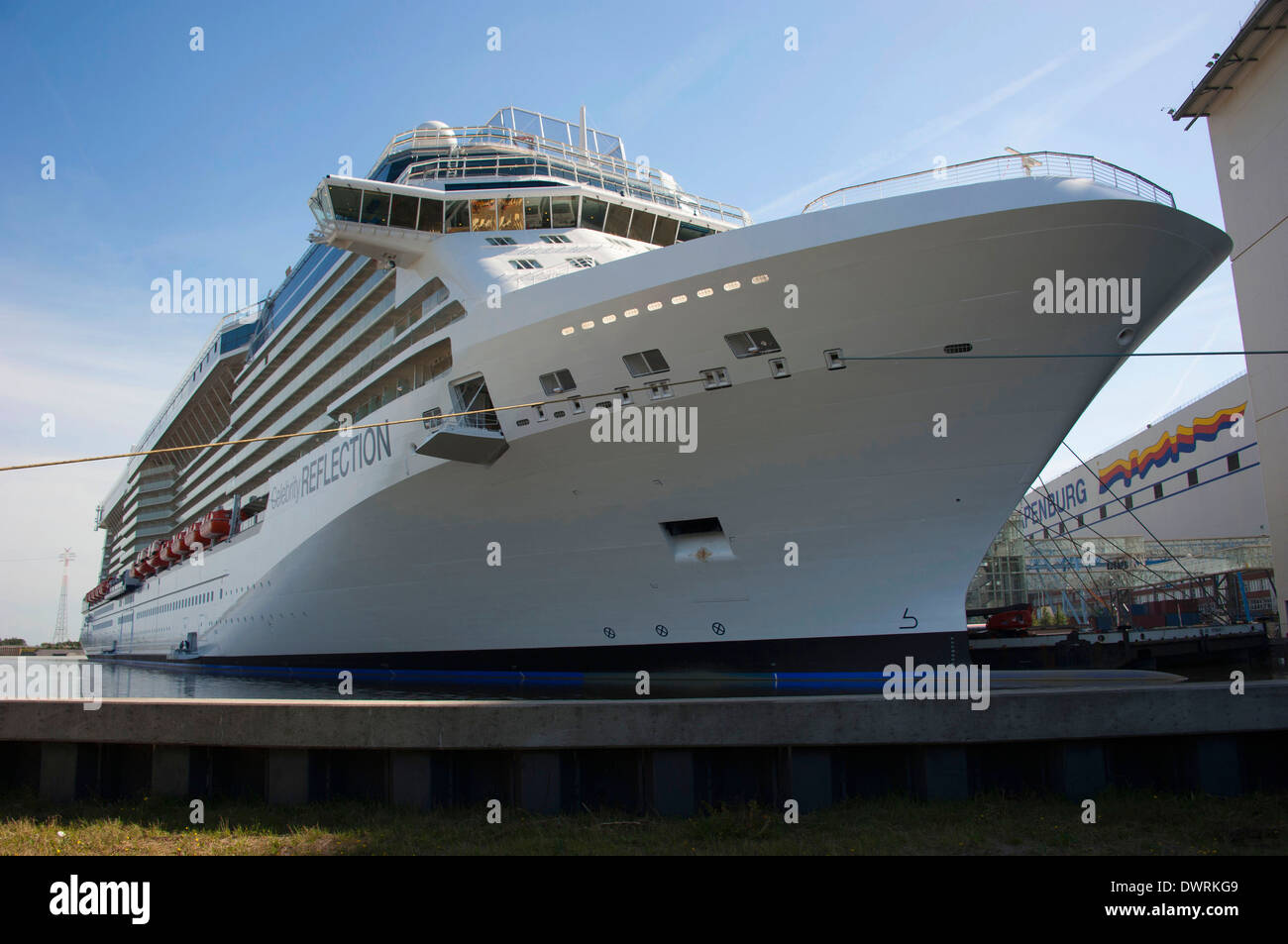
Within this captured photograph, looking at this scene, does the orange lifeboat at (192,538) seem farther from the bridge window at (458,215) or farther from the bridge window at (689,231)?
the bridge window at (689,231)

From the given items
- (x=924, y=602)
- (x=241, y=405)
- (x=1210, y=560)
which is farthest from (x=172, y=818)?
(x=1210, y=560)

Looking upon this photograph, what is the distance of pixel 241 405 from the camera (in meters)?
34.4

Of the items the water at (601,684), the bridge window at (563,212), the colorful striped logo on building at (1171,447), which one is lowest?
the water at (601,684)

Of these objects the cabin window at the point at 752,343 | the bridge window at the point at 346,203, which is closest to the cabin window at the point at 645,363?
the cabin window at the point at 752,343

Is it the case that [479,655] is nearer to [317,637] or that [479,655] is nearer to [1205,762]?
[317,637]

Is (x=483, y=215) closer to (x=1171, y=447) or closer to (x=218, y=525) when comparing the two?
(x=218, y=525)

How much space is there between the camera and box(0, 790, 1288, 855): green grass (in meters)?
4.51

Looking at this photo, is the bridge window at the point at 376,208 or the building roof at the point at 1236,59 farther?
the building roof at the point at 1236,59

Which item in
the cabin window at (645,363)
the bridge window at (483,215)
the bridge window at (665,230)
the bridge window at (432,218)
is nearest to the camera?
the cabin window at (645,363)

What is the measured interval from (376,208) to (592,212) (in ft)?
15.9

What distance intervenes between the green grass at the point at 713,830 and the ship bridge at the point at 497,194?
47.5ft

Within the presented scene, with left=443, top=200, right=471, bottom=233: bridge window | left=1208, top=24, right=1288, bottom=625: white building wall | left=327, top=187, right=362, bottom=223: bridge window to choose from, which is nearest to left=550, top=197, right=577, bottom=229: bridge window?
left=443, top=200, right=471, bottom=233: bridge window

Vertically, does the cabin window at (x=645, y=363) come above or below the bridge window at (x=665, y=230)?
below

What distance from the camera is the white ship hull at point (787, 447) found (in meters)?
11.5
